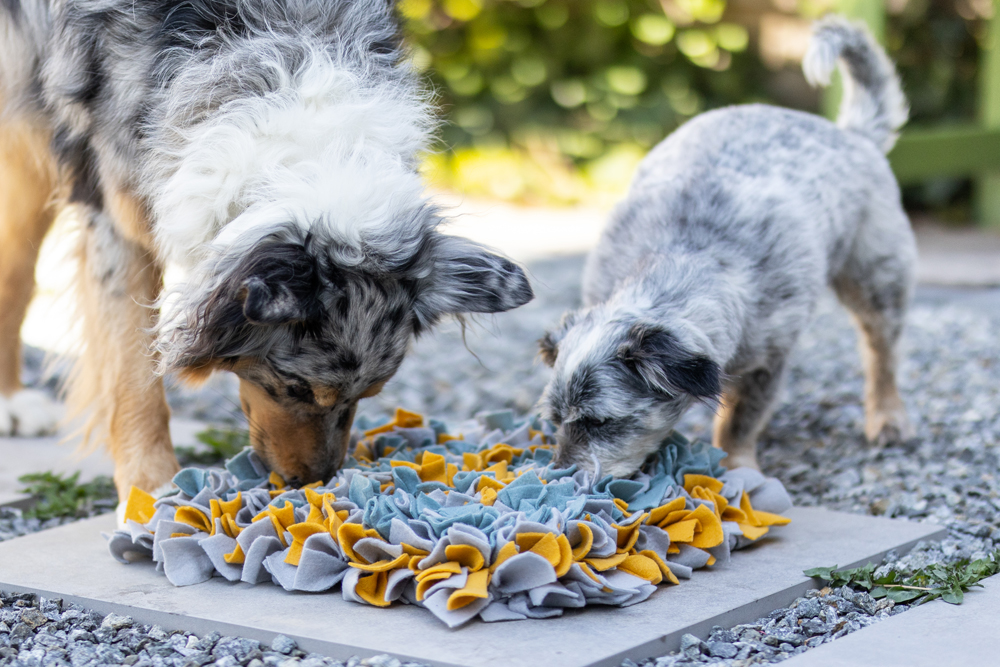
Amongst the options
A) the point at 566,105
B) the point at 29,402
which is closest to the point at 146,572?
the point at 29,402

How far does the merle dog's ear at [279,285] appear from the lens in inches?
94.1

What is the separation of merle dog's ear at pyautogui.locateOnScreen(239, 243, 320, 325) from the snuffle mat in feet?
1.79

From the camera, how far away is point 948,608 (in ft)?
8.27

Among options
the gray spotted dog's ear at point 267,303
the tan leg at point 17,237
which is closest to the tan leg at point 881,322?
the gray spotted dog's ear at point 267,303

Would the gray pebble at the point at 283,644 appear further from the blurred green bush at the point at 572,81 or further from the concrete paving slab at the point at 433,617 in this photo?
the blurred green bush at the point at 572,81

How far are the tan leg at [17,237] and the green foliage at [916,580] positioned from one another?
295 centimetres

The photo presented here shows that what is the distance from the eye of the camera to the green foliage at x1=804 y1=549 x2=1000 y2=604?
2604 millimetres

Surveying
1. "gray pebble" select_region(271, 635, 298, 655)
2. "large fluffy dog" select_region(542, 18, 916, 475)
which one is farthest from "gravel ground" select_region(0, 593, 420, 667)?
"large fluffy dog" select_region(542, 18, 916, 475)

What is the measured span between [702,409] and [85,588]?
9.48 feet

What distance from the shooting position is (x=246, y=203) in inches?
107

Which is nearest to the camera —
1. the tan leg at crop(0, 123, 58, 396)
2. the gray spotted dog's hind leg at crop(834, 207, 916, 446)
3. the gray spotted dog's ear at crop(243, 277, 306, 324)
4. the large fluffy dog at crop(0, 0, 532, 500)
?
the gray spotted dog's ear at crop(243, 277, 306, 324)

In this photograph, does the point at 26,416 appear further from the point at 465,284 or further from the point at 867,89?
the point at 867,89

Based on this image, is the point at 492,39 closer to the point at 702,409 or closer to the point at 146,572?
the point at 702,409

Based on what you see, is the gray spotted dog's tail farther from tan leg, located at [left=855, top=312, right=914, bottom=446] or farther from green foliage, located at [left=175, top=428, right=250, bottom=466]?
green foliage, located at [left=175, top=428, right=250, bottom=466]
